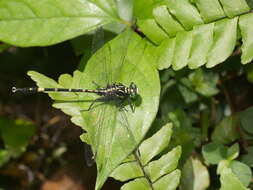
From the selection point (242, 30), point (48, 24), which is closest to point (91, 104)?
point (48, 24)

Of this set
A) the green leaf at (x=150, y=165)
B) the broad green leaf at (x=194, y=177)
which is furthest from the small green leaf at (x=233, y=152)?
the green leaf at (x=150, y=165)

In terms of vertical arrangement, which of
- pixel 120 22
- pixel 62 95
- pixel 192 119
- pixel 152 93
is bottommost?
pixel 192 119

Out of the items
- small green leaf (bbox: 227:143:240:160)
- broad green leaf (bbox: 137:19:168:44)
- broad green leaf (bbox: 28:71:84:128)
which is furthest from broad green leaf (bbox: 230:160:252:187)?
broad green leaf (bbox: 28:71:84:128)

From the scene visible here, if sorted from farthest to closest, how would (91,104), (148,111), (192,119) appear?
(192,119), (91,104), (148,111)

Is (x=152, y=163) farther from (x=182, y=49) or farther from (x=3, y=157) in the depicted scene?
(x=3, y=157)

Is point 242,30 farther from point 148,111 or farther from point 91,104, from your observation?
point 91,104

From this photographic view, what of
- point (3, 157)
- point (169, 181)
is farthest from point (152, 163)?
point (3, 157)
